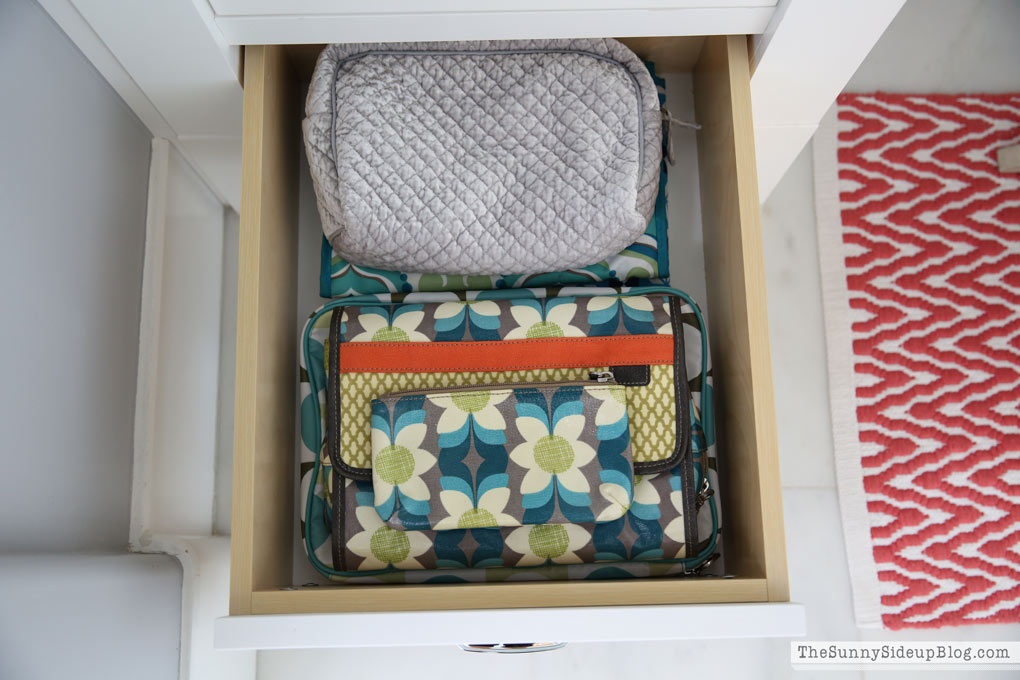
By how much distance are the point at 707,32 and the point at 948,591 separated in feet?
3.12

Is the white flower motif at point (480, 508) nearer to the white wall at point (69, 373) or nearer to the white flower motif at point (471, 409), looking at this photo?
the white flower motif at point (471, 409)

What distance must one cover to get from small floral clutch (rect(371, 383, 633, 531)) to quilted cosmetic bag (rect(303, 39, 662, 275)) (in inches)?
7.1

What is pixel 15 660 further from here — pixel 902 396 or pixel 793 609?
pixel 902 396

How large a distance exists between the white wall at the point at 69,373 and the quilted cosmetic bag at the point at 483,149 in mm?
244

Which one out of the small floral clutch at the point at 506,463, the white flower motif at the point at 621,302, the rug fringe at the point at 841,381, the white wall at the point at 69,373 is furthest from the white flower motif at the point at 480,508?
the rug fringe at the point at 841,381

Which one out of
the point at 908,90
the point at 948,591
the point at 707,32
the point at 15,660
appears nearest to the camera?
the point at 15,660

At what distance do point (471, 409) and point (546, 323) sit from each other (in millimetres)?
134

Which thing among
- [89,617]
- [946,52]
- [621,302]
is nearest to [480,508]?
[621,302]

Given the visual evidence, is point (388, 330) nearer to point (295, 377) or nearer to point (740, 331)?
point (295, 377)

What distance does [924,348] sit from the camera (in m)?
1.20

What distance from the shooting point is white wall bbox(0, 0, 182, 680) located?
667 millimetres

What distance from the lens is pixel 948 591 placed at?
115 centimetres

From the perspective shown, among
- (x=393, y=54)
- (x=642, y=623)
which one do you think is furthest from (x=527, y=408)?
(x=393, y=54)

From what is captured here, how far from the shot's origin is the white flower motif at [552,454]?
2.54ft
